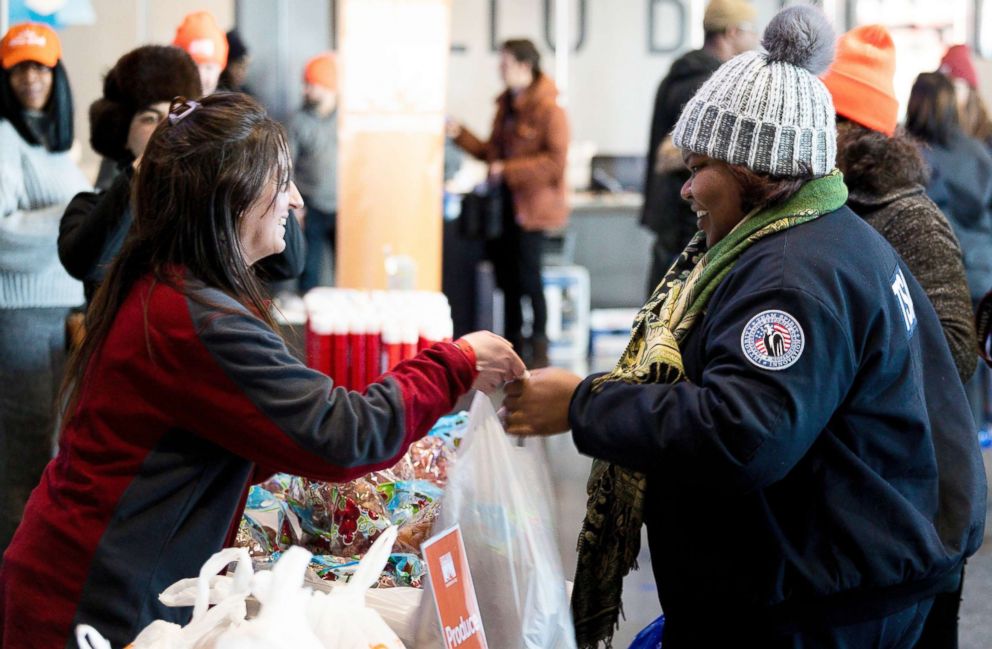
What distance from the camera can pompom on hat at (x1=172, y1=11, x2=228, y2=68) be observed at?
4473 mm

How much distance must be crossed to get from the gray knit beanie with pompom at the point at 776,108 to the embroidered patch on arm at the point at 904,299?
18cm

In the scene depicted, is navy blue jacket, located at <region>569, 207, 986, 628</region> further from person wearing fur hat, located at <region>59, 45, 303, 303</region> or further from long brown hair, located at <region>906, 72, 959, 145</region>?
long brown hair, located at <region>906, 72, 959, 145</region>

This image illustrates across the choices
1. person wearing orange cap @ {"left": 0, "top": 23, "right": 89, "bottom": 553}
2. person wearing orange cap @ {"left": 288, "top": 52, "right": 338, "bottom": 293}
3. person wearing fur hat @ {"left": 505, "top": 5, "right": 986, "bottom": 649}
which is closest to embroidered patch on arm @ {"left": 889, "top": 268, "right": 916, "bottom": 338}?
person wearing fur hat @ {"left": 505, "top": 5, "right": 986, "bottom": 649}

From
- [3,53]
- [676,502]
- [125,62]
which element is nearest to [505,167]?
[3,53]

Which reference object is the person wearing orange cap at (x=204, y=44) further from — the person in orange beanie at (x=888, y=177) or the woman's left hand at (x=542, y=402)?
the woman's left hand at (x=542, y=402)

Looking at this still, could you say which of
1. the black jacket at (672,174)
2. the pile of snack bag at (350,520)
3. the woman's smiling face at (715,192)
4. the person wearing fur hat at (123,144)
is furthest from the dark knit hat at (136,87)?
the black jacket at (672,174)

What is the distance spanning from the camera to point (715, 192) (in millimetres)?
1793

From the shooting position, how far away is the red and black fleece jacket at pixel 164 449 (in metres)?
1.66

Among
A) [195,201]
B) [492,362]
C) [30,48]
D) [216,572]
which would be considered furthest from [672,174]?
[216,572]

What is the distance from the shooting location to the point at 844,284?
1.63 metres

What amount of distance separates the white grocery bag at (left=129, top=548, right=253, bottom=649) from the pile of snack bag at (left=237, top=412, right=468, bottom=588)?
21.2 inches

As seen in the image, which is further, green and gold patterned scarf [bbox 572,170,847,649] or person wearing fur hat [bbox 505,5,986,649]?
green and gold patterned scarf [bbox 572,170,847,649]

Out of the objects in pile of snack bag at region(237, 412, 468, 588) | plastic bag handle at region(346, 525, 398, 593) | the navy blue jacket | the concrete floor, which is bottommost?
the concrete floor

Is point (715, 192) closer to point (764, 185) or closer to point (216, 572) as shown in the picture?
point (764, 185)
